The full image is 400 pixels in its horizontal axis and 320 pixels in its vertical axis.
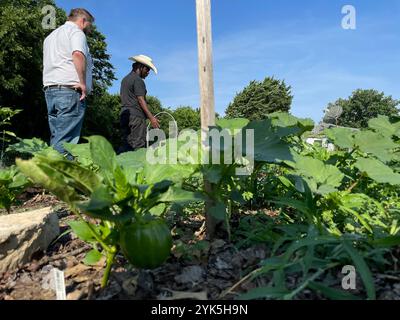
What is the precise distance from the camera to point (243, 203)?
1.42 metres

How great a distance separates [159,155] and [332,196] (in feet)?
2.47

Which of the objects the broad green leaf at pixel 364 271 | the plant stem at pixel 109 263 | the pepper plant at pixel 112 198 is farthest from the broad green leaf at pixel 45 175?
the broad green leaf at pixel 364 271

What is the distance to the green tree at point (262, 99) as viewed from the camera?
41.1 meters

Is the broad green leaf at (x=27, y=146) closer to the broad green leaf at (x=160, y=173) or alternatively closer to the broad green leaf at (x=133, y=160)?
the broad green leaf at (x=133, y=160)

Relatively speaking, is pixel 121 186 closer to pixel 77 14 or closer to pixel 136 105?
pixel 77 14

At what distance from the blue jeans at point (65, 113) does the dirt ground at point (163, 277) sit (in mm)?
1763

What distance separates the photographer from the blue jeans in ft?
10.3

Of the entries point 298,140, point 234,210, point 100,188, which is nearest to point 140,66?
point 298,140

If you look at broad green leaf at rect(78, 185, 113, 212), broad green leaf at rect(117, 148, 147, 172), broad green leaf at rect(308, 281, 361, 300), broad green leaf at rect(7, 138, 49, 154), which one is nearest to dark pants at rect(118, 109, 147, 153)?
broad green leaf at rect(7, 138, 49, 154)

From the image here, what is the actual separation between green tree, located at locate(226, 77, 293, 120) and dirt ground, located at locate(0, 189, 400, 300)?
39.5 metres

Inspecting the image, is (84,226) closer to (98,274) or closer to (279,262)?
(98,274)

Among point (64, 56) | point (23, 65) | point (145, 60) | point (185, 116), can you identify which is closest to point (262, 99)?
point (185, 116)

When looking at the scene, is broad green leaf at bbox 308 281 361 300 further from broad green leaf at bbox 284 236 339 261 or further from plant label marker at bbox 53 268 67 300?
plant label marker at bbox 53 268 67 300
